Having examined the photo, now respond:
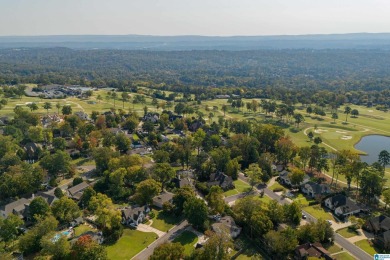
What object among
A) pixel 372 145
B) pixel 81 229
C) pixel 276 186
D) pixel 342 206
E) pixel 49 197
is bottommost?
pixel 372 145

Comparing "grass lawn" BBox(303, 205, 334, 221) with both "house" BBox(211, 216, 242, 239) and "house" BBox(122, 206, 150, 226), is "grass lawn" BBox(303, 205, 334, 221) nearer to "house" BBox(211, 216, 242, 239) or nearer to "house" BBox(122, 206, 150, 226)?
"house" BBox(211, 216, 242, 239)

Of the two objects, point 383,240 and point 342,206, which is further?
point 342,206

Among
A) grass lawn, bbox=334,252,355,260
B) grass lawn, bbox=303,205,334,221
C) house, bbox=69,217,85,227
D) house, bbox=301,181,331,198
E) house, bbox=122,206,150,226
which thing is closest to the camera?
grass lawn, bbox=334,252,355,260

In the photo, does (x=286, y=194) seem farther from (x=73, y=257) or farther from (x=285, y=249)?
(x=73, y=257)

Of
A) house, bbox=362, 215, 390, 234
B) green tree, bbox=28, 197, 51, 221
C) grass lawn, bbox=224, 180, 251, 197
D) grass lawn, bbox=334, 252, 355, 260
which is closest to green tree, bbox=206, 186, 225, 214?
grass lawn, bbox=224, 180, 251, 197

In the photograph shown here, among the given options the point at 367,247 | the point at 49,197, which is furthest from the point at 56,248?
the point at 367,247

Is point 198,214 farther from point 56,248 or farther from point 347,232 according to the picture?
point 347,232

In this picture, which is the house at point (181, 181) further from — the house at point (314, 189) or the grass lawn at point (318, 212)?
the house at point (314, 189)
